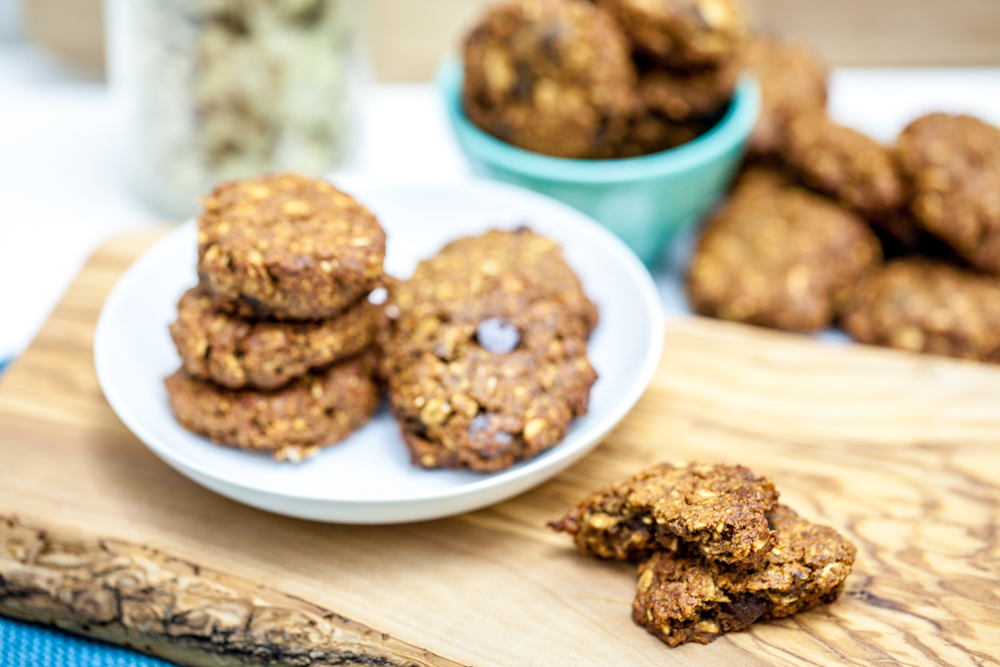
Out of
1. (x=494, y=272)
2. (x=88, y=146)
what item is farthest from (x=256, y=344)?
(x=88, y=146)

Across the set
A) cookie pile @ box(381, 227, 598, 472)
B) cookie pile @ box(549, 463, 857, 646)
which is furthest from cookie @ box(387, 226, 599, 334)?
cookie pile @ box(549, 463, 857, 646)

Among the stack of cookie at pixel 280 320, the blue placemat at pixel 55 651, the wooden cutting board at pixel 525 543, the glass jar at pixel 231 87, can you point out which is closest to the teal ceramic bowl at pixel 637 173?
the glass jar at pixel 231 87

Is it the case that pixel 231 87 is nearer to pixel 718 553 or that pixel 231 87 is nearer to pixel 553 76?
pixel 553 76

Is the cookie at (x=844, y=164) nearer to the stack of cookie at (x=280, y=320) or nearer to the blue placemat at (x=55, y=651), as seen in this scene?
the stack of cookie at (x=280, y=320)

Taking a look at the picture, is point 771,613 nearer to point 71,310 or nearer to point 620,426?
point 620,426

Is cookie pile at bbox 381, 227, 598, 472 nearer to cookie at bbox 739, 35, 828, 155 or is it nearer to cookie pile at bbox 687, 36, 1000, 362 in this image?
cookie pile at bbox 687, 36, 1000, 362
